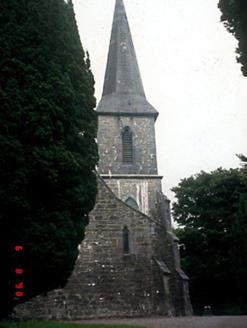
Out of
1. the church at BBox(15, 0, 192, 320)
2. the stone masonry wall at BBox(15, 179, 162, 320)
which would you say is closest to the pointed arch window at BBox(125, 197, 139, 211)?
the church at BBox(15, 0, 192, 320)

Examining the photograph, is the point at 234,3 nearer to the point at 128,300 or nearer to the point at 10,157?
the point at 10,157

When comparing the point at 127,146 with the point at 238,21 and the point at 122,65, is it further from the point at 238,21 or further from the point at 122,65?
the point at 238,21

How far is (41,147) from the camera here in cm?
886

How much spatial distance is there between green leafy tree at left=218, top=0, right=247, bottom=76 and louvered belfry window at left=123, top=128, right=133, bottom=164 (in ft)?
61.0

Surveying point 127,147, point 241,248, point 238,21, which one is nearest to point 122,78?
point 127,147

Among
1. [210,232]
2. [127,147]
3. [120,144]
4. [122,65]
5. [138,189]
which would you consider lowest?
[210,232]

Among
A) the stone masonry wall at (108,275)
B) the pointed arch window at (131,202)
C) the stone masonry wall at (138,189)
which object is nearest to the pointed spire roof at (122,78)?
the stone masonry wall at (138,189)

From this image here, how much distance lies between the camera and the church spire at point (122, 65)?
94.9ft

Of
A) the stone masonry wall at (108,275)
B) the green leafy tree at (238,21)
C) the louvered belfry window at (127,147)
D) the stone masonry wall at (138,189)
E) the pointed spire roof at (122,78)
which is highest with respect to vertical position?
the pointed spire roof at (122,78)

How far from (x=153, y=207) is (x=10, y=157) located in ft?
53.3

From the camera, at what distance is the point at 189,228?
3212 centimetres

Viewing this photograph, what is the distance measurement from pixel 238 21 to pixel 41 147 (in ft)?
16.4

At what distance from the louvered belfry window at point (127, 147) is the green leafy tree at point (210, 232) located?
931 cm

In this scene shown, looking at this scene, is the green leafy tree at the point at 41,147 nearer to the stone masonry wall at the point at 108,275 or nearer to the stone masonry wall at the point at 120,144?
the stone masonry wall at the point at 108,275
